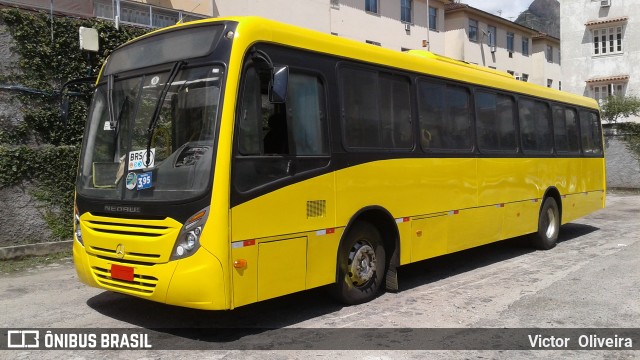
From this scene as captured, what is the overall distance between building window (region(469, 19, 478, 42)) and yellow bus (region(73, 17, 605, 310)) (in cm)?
2999

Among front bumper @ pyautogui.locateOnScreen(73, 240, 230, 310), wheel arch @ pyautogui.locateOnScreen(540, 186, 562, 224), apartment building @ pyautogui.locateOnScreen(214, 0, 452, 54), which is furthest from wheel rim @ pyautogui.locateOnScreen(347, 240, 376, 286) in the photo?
apartment building @ pyautogui.locateOnScreen(214, 0, 452, 54)

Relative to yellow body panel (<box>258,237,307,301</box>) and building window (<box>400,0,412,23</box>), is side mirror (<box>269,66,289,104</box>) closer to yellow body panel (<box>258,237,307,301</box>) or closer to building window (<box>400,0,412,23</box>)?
yellow body panel (<box>258,237,307,301</box>)

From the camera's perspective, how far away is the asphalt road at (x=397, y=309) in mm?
5094

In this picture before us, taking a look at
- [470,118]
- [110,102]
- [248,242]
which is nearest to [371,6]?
[470,118]

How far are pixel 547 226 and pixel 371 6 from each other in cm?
2021

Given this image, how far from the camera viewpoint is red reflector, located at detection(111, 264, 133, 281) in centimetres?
526

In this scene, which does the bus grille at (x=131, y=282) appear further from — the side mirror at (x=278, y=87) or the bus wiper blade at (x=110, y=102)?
the side mirror at (x=278, y=87)

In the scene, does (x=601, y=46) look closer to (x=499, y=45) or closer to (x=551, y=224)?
(x=499, y=45)

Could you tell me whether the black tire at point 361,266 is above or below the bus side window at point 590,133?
below

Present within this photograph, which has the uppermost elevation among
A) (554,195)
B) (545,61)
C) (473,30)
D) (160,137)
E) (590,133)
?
(473,30)

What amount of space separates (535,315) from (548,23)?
8587cm

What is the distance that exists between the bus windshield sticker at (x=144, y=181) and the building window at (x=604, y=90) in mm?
38682

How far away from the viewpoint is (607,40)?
3862cm

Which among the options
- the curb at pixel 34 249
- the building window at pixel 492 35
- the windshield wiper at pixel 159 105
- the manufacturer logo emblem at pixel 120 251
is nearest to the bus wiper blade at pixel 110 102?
the windshield wiper at pixel 159 105
